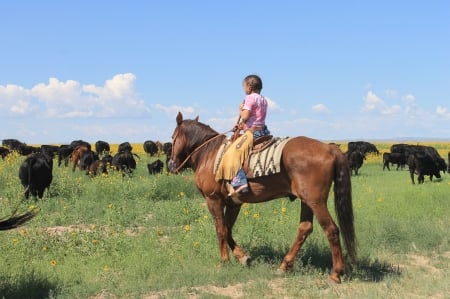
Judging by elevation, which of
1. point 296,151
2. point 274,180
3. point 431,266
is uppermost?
point 296,151

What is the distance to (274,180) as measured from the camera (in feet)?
22.5

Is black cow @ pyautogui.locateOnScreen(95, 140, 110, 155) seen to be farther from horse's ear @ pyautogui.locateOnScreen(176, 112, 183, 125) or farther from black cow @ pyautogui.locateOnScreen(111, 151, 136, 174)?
horse's ear @ pyautogui.locateOnScreen(176, 112, 183, 125)

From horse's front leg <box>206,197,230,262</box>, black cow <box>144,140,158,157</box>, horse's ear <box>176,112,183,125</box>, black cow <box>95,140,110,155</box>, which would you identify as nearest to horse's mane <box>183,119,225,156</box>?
horse's ear <box>176,112,183,125</box>

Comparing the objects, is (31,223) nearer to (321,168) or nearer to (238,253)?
(238,253)

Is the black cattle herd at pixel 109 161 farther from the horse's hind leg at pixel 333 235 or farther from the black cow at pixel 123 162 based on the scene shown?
the horse's hind leg at pixel 333 235

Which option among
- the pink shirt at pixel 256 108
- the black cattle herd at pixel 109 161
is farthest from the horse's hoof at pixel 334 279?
the black cattle herd at pixel 109 161

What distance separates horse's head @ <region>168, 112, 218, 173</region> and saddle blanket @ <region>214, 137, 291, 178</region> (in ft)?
3.84

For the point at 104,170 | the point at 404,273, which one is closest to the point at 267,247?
the point at 404,273

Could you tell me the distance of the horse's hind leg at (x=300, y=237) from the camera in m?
6.84

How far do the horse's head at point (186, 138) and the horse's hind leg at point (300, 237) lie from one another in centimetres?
195

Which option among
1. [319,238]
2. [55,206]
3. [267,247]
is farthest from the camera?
[55,206]

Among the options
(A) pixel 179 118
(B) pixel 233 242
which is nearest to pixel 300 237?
(B) pixel 233 242

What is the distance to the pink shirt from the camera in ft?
22.9

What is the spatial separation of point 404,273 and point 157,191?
372 inches
